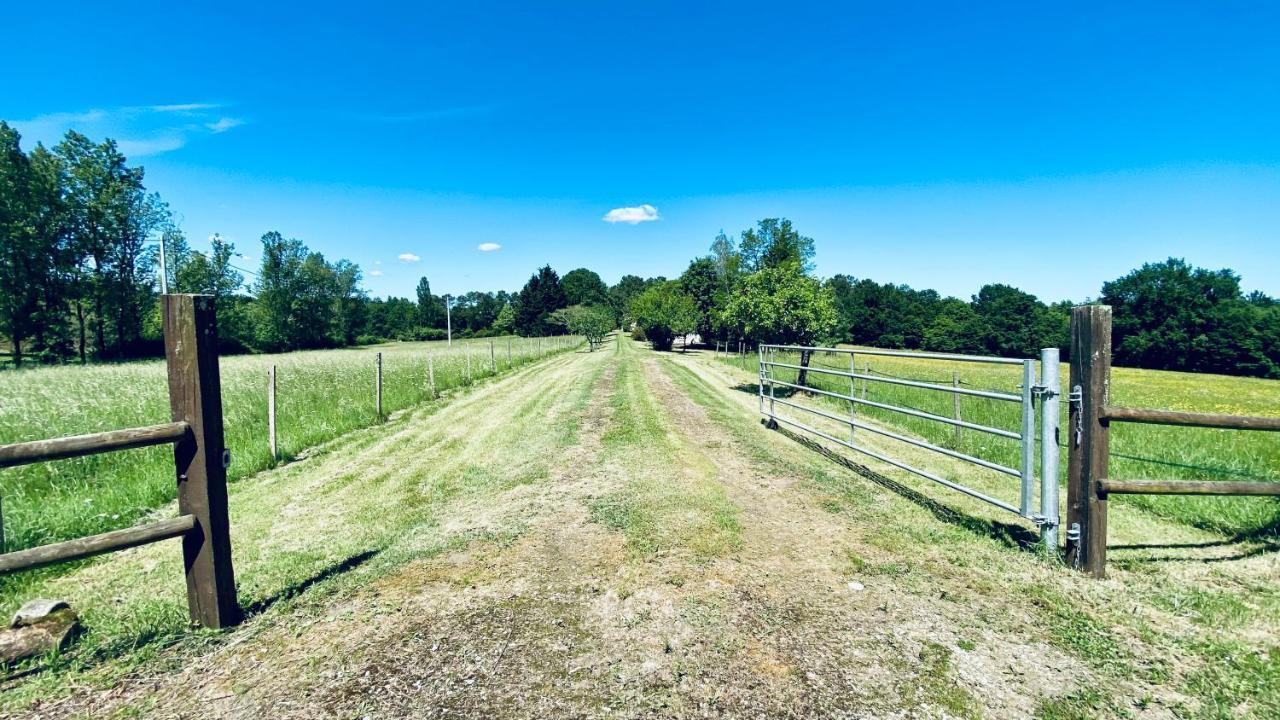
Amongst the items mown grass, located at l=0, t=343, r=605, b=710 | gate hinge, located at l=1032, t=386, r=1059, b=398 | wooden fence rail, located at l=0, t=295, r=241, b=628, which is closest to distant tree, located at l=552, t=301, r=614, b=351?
mown grass, located at l=0, t=343, r=605, b=710

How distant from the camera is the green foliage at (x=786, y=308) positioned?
16.6 m

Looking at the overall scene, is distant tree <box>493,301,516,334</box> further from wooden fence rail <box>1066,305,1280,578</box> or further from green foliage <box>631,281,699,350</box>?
wooden fence rail <box>1066,305,1280,578</box>

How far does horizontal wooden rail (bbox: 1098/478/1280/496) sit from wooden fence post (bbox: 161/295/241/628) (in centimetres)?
601

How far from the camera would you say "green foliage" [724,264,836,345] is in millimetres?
16641

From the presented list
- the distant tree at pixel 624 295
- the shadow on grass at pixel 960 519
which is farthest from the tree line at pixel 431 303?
the distant tree at pixel 624 295

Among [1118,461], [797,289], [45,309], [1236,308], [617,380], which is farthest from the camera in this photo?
[1236,308]

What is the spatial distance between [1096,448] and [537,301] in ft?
273

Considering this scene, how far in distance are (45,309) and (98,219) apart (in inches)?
271

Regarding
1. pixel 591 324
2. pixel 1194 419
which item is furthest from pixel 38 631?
pixel 591 324

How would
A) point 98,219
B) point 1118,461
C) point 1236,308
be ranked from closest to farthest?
point 1118,461
point 98,219
point 1236,308

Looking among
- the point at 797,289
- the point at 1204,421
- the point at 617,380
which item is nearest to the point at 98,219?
the point at 617,380

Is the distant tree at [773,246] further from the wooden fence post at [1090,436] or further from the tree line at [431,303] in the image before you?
the wooden fence post at [1090,436]

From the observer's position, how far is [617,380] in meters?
17.9

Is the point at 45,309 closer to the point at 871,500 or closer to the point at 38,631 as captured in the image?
the point at 38,631
